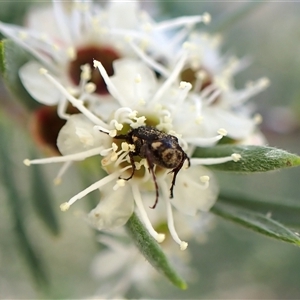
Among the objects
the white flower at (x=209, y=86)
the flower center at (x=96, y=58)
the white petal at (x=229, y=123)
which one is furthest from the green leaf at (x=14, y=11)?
the white petal at (x=229, y=123)

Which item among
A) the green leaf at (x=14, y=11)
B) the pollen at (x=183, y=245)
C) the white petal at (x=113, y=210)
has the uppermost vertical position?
the green leaf at (x=14, y=11)

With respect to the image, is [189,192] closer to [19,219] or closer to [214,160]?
[214,160]

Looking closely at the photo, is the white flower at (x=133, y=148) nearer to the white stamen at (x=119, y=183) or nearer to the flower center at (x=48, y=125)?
the white stamen at (x=119, y=183)

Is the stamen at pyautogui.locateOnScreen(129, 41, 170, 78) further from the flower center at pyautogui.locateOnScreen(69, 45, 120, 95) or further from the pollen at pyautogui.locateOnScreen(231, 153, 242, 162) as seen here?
the pollen at pyautogui.locateOnScreen(231, 153, 242, 162)

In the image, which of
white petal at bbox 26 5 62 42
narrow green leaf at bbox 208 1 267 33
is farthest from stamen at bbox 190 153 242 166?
narrow green leaf at bbox 208 1 267 33

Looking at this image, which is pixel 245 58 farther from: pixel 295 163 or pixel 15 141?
pixel 295 163

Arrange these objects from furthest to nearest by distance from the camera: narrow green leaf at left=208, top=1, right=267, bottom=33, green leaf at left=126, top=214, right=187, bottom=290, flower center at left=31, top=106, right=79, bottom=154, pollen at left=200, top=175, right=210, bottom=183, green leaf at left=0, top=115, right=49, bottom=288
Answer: narrow green leaf at left=208, top=1, right=267, bottom=33 < green leaf at left=0, top=115, right=49, bottom=288 < flower center at left=31, top=106, right=79, bottom=154 < pollen at left=200, top=175, right=210, bottom=183 < green leaf at left=126, top=214, right=187, bottom=290

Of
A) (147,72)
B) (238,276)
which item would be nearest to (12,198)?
(147,72)
